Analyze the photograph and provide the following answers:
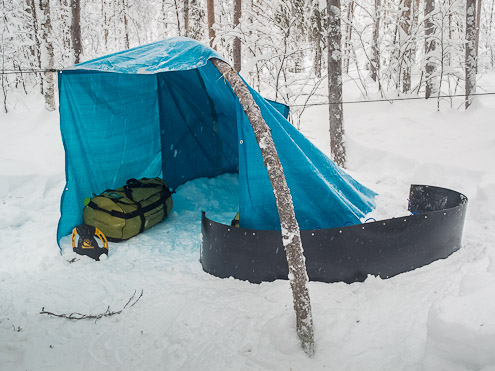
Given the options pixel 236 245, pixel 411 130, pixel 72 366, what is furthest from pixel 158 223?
pixel 411 130

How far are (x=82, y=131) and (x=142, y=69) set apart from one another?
1335 millimetres

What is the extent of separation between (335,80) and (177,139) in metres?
2.73

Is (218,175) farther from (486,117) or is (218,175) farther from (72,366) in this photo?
(486,117)

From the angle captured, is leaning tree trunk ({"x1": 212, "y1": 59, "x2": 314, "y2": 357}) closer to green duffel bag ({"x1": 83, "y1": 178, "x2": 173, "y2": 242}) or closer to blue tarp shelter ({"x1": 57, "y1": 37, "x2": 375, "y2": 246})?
blue tarp shelter ({"x1": 57, "y1": 37, "x2": 375, "y2": 246})

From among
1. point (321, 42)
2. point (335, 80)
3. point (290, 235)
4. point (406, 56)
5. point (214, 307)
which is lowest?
point (214, 307)

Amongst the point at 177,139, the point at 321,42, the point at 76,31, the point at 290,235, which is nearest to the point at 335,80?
the point at 177,139

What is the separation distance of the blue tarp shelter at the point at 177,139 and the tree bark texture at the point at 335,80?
1.60 m

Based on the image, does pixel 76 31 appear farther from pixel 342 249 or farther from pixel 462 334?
pixel 462 334

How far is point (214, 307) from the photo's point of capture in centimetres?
280

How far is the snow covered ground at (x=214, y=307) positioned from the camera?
216cm

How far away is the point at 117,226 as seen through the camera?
4.12 m

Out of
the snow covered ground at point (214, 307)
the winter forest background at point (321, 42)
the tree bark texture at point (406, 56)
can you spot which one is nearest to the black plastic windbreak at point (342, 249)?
the snow covered ground at point (214, 307)

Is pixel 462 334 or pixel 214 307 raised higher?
pixel 462 334

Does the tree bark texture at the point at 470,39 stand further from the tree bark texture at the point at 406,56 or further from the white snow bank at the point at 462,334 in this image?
the white snow bank at the point at 462,334
